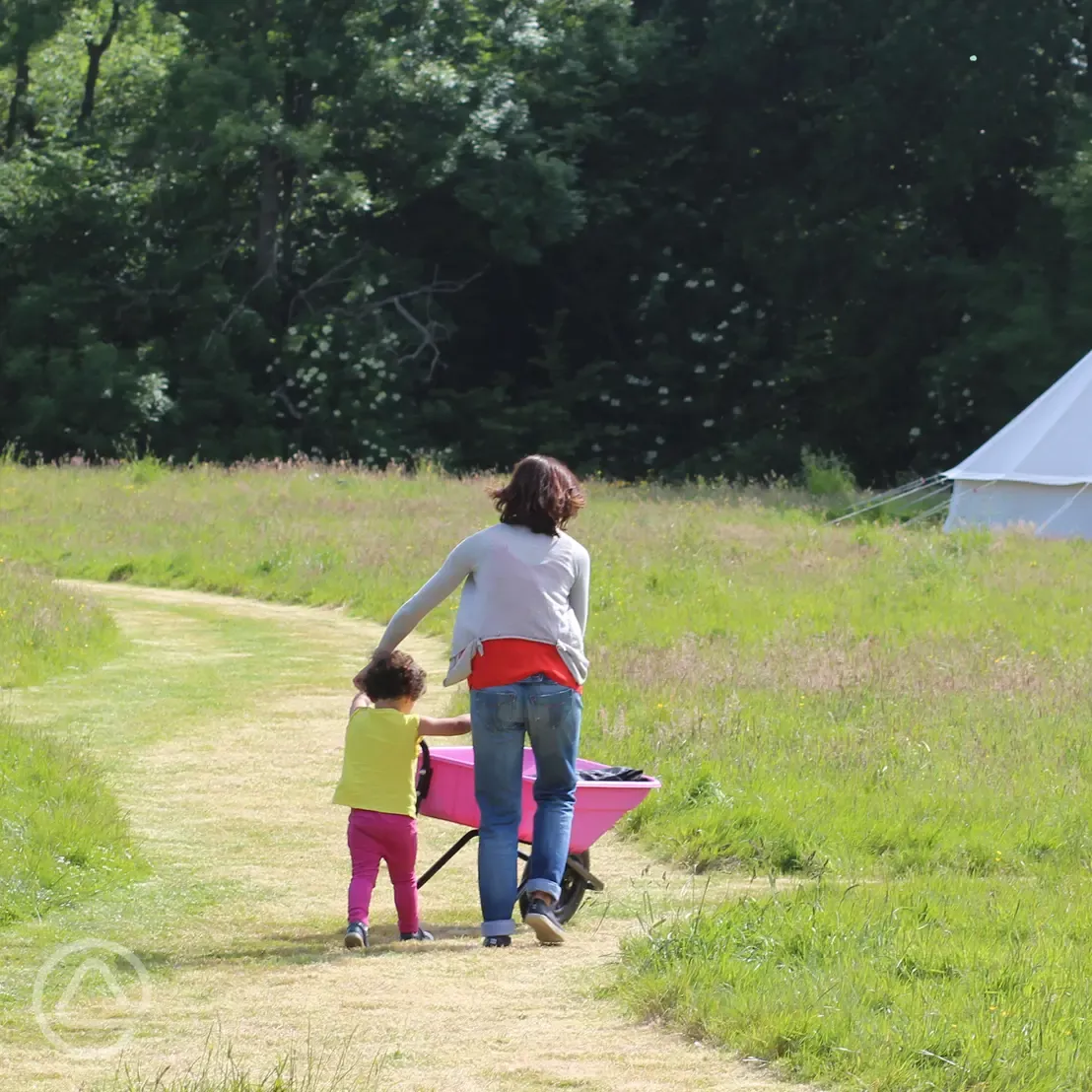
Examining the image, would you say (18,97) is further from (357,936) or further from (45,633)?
(357,936)

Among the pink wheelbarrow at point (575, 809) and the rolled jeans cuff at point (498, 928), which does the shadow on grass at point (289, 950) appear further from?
the pink wheelbarrow at point (575, 809)

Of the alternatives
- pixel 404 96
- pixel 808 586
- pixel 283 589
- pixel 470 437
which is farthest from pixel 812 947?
pixel 470 437

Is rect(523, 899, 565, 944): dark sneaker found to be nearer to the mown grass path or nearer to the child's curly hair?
the mown grass path

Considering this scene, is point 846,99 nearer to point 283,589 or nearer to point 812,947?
point 283,589

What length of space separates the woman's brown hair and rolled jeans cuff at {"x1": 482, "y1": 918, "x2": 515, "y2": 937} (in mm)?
1419

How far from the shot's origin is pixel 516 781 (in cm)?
669

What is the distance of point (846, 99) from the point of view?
3903cm

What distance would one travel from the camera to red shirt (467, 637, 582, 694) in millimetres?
6559

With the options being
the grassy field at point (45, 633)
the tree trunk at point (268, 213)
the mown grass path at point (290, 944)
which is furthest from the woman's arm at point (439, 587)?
the tree trunk at point (268, 213)

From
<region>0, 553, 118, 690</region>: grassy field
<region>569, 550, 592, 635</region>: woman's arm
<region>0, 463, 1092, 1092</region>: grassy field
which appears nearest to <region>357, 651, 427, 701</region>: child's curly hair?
<region>569, 550, 592, 635</region>: woman's arm

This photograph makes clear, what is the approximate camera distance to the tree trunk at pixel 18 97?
38125 mm

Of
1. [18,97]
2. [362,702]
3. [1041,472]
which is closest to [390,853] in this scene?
[362,702]

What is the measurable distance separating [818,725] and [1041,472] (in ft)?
47.5

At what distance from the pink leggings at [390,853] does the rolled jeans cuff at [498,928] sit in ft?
1.02
